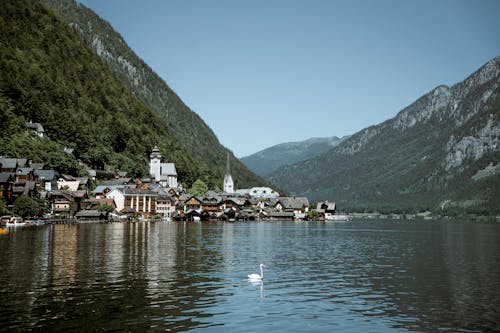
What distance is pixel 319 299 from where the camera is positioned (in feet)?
106

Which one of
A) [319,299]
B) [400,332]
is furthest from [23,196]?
[400,332]

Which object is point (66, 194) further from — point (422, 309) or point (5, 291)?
point (422, 309)

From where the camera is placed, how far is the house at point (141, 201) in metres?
168

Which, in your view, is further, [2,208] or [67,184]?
[67,184]

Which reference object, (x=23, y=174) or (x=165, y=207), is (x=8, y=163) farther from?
(x=165, y=207)

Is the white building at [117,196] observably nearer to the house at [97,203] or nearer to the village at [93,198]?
the village at [93,198]

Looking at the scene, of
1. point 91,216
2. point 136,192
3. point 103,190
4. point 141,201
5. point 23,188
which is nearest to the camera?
point 23,188

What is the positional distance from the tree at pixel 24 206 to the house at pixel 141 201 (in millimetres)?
49309

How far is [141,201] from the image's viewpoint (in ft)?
561

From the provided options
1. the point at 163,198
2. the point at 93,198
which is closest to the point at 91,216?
the point at 93,198

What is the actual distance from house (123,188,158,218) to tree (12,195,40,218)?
49309mm

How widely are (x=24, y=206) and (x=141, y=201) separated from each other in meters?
57.7

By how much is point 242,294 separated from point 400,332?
11.4 meters

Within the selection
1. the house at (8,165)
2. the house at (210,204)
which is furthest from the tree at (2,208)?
the house at (210,204)
